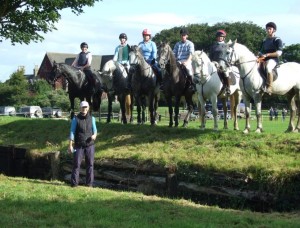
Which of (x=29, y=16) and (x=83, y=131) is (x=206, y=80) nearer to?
(x=83, y=131)

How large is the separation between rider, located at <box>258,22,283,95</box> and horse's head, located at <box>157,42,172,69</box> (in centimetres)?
341

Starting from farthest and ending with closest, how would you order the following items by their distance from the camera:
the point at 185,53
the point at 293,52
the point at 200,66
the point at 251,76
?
→ 1. the point at 293,52
2. the point at 185,53
3. the point at 200,66
4. the point at 251,76

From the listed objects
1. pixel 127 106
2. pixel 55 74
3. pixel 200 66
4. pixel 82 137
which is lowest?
pixel 82 137

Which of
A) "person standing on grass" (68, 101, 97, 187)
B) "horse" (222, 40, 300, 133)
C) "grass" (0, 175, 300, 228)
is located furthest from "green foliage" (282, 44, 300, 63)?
"grass" (0, 175, 300, 228)

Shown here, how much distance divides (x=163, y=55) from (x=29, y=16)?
43.8 ft

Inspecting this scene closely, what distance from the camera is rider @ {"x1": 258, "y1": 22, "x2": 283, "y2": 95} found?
656 inches

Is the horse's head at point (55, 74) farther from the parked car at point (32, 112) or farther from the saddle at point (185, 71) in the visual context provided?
the parked car at point (32, 112)

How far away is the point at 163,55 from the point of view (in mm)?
18734

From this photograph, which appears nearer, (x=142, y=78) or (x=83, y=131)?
(x=83, y=131)

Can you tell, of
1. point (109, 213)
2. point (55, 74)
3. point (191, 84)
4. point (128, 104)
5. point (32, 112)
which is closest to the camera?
point (109, 213)

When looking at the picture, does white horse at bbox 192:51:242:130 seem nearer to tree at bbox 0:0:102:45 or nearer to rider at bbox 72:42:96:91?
rider at bbox 72:42:96:91

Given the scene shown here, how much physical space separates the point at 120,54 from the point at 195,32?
77908mm

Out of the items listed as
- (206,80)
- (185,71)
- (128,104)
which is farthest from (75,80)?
(206,80)

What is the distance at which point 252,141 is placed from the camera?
15766 millimetres
